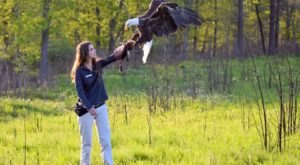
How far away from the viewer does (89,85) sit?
672 centimetres

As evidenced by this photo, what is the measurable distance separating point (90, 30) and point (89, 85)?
89.3 feet

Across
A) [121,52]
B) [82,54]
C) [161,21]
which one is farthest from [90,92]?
[161,21]

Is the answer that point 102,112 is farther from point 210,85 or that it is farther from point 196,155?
point 210,85

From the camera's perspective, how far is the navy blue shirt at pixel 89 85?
6.59 metres

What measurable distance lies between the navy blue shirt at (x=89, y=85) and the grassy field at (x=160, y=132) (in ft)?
3.96

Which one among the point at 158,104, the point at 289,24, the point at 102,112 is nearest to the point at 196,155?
the point at 102,112

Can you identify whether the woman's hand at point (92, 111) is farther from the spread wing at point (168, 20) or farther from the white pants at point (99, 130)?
the spread wing at point (168, 20)

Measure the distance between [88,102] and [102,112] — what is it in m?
0.30

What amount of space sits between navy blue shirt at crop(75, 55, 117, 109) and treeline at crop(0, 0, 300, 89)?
31.9 ft

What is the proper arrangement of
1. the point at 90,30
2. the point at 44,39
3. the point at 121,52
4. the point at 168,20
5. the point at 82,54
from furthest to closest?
the point at 90,30, the point at 44,39, the point at 82,54, the point at 121,52, the point at 168,20

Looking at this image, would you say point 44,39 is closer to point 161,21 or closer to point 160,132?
point 160,132

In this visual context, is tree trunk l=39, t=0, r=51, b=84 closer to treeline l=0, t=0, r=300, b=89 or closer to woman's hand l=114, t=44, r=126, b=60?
treeline l=0, t=0, r=300, b=89

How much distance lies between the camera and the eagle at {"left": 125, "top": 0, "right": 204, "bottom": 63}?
4543 millimetres

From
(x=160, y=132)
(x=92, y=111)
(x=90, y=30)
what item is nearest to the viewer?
(x=92, y=111)
